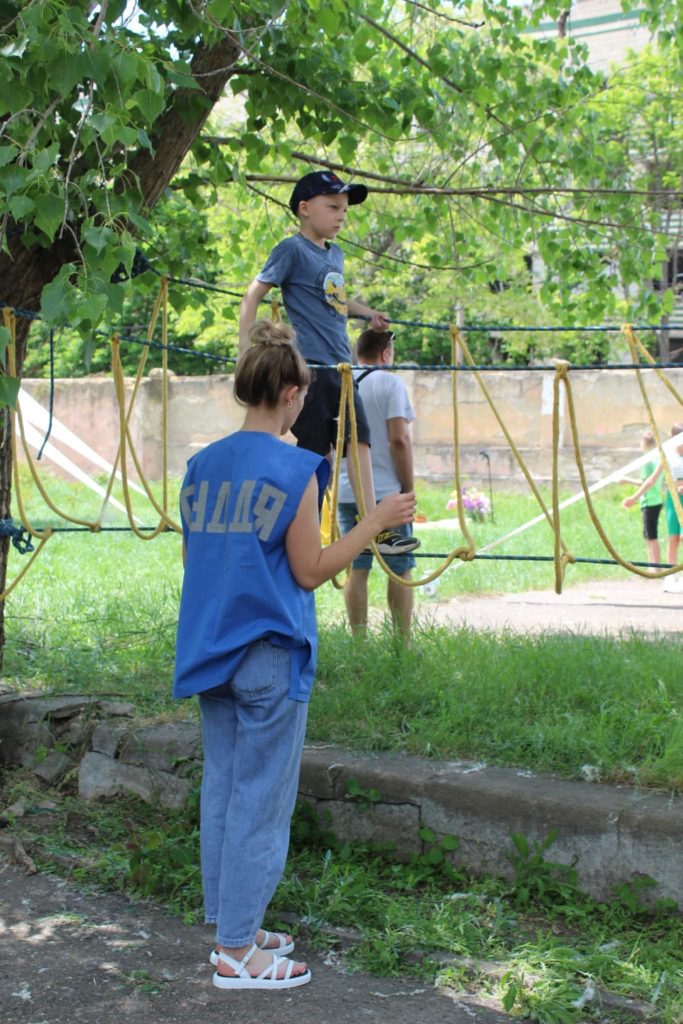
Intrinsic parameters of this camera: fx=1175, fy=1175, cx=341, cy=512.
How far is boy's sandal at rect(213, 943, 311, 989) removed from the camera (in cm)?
296

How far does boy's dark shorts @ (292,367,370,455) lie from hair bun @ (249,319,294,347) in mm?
1658

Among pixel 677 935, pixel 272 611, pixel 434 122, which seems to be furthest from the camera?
pixel 434 122

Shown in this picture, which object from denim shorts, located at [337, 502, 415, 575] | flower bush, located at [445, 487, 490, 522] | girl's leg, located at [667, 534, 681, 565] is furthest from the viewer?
flower bush, located at [445, 487, 490, 522]

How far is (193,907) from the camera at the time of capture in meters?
3.49

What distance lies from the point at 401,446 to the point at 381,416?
7.1 inches

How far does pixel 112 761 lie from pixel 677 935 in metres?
2.15

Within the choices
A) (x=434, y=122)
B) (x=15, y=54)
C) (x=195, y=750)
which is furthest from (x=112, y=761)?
(x=434, y=122)

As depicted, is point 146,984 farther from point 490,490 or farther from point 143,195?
point 490,490

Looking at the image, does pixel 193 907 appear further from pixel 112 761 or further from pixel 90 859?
pixel 112 761

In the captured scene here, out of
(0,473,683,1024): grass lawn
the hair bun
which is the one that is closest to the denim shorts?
(0,473,683,1024): grass lawn

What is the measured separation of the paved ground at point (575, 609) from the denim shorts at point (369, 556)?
4.48 ft

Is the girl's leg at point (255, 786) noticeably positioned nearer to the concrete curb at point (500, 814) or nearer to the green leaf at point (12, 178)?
the concrete curb at point (500, 814)

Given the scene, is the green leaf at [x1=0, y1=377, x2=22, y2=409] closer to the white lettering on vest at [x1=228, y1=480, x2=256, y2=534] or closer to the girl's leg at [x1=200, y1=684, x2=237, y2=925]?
the white lettering on vest at [x1=228, y1=480, x2=256, y2=534]

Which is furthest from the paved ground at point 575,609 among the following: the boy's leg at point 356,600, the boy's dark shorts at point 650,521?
the boy's leg at point 356,600
